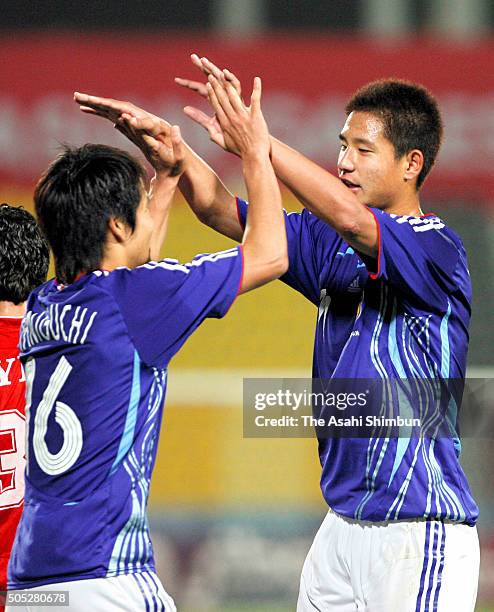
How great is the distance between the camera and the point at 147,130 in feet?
8.88

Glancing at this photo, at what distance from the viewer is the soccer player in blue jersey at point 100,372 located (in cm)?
219

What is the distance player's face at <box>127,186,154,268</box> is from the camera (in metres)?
2.32

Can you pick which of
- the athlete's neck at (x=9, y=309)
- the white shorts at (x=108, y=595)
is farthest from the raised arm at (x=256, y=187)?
the athlete's neck at (x=9, y=309)

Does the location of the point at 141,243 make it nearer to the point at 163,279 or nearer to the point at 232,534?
the point at 163,279

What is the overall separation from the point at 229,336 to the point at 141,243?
4272mm

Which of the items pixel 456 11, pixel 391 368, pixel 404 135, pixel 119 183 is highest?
pixel 456 11

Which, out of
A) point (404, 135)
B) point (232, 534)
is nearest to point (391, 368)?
point (404, 135)

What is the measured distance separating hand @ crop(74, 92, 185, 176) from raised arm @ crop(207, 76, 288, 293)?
7.4 inches

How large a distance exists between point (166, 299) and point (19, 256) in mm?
843

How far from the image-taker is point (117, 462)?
2207 millimetres

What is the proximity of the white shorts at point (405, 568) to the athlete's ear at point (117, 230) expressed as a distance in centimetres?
105

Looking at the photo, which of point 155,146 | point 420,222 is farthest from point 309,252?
point 155,146

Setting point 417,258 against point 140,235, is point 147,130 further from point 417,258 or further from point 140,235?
point 417,258

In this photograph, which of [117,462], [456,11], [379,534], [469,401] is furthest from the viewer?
[456,11]
